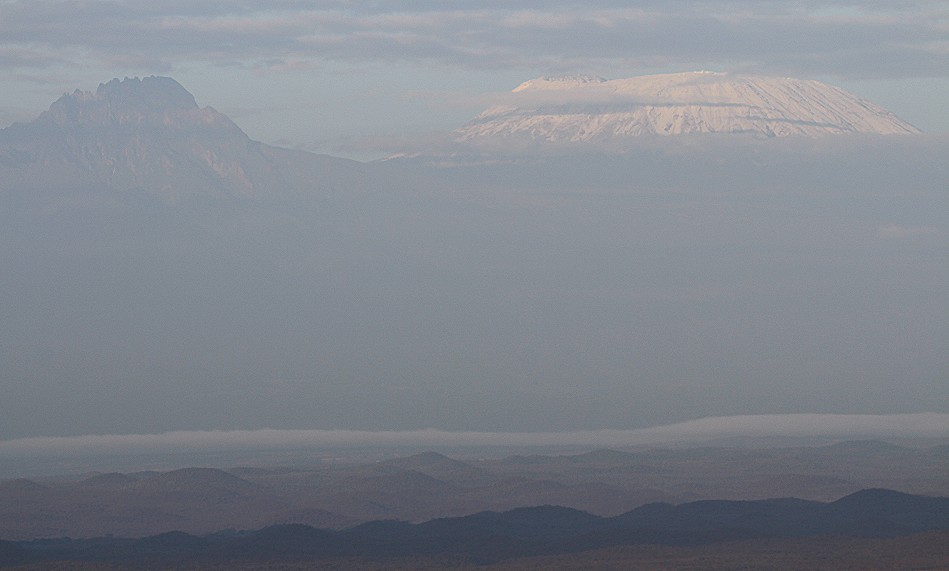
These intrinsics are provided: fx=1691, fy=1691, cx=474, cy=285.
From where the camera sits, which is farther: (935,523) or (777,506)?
(777,506)

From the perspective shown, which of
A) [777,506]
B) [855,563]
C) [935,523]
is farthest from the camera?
[777,506]

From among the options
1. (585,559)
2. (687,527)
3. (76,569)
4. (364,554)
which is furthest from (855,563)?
(76,569)

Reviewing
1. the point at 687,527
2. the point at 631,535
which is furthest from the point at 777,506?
the point at 631,535

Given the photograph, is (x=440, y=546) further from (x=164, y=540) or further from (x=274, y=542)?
(x=164, y=540)

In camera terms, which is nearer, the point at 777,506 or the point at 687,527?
the point at 687,527

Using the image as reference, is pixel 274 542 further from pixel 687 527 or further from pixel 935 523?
pixel 935 523

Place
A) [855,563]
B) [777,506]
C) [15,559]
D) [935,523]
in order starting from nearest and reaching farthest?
[855,563] → [15,559] → [935,523] → [777,506]
